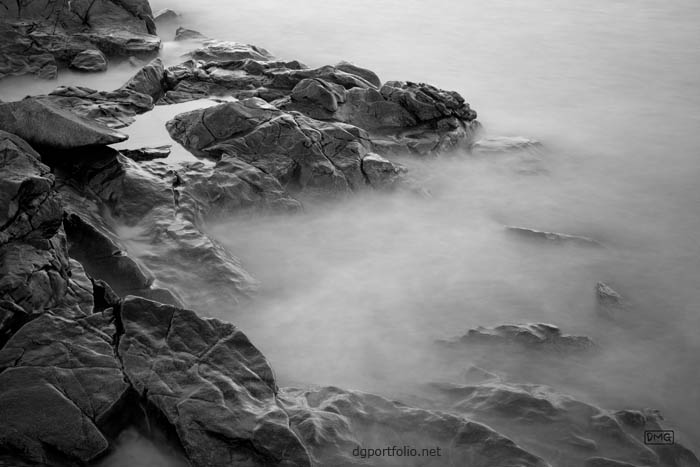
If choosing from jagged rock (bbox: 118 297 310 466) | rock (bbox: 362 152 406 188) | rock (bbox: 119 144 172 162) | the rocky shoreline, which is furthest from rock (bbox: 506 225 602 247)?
rock (bbox: 119 144 172 162)

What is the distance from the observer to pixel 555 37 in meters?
16.5

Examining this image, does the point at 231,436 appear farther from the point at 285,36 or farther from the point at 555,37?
the point at 555,37

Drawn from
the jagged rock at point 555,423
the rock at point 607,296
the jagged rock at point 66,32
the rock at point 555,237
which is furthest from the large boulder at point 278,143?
the jagged rock at point 555,423

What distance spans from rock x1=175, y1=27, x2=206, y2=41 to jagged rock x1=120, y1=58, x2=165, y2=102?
113 inches

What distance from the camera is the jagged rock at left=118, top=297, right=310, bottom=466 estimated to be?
412 cm

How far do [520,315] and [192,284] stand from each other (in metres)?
3.44

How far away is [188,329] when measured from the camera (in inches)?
192

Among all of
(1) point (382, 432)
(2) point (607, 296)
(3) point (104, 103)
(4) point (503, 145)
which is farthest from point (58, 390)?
(4) point (503, 145)

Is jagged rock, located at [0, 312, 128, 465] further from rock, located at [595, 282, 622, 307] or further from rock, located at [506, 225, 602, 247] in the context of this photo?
rock, located at [506, 225, 602, 247]

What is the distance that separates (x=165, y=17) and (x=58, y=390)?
12668 mm

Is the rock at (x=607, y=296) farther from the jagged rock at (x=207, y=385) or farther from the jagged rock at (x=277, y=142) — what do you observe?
the jagged rock at (x=207, y=385)

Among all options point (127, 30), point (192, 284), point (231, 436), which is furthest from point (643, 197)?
point (127, 30)

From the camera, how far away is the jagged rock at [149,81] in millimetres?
9861

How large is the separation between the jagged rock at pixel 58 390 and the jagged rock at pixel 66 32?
7.23m
